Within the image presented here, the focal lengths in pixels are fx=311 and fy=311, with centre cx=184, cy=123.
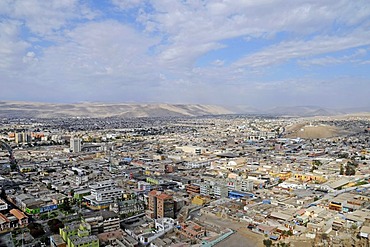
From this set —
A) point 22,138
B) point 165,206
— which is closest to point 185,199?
point 165,206

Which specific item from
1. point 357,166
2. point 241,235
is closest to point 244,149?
point 357,166

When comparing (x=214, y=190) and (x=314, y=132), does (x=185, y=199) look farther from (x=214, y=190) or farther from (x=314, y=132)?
(x=314, y=132)

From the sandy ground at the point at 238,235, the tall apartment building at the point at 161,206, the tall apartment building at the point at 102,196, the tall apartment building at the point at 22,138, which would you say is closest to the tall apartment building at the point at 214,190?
the sandy ground at the point at 238,235

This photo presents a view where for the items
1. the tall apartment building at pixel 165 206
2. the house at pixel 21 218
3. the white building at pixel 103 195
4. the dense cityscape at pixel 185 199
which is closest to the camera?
the dense cityscape at pixel 185 199

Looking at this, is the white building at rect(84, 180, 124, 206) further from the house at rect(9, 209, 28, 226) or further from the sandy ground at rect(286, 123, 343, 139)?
the sandy ground at rect(286, 123, 343, 139)

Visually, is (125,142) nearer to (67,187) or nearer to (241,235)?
(67,187)

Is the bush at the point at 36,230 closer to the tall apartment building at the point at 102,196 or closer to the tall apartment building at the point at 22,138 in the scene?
the tall apartment building at the point at 102,196
